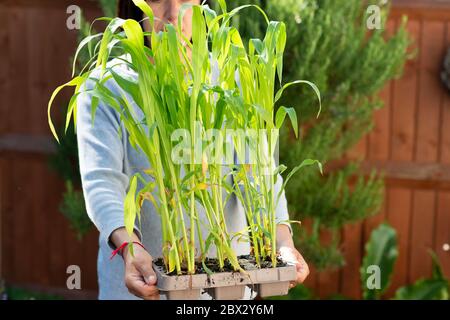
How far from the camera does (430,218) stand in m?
4.45

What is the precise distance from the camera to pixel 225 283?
146 centimetres

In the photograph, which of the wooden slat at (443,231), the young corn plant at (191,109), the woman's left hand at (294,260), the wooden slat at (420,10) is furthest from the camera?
the wooden slat at (443,231)

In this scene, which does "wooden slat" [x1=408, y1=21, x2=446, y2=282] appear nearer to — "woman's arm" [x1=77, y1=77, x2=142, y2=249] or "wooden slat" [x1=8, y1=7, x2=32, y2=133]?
"wooden slat" [x1=8, y1=7, x2=32, y2=133]

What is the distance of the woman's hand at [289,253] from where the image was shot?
1.58m

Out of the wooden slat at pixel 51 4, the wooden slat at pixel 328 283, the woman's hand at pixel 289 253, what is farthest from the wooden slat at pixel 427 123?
the woman's hand at pixel 289 253

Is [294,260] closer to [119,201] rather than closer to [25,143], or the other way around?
[119,201]

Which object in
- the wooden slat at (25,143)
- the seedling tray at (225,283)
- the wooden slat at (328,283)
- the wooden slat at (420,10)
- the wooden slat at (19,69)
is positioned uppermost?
the wooden slat at (420,10)

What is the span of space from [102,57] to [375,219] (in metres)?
3.28

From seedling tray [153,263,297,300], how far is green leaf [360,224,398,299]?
287 centimetres

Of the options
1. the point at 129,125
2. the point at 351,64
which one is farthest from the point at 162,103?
the point at 351,64

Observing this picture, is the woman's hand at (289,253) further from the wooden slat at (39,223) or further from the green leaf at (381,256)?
the wooden slat at (39,223)

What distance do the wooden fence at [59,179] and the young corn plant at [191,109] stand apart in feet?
9.63

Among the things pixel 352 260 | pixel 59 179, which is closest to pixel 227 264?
pixel 352 260

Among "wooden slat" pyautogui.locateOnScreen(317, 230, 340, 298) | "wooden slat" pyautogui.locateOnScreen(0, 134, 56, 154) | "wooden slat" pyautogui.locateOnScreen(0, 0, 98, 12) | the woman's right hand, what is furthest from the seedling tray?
"wooden slat" pyautogui.locateOnScreen(0, 134, 56, 154)
